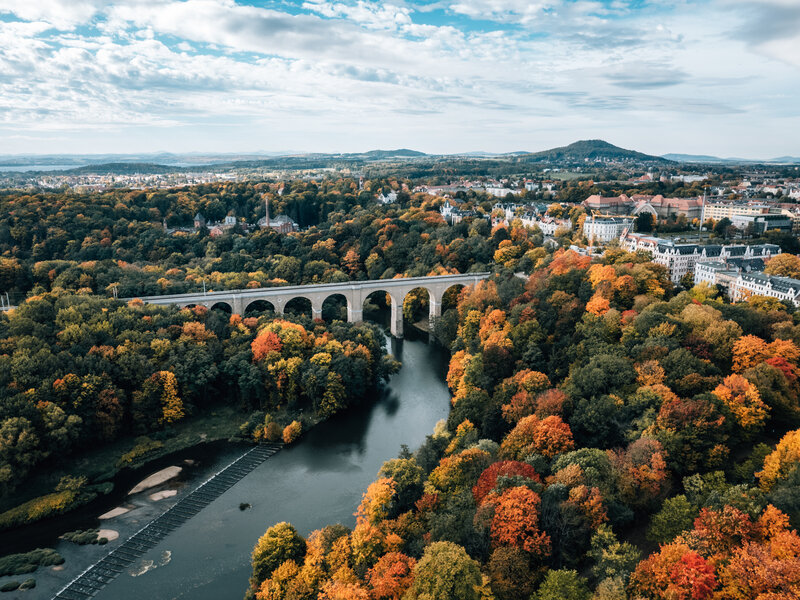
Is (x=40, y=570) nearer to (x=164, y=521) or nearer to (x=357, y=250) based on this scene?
(x=164, y=521)

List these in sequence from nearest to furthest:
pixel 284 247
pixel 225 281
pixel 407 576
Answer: pixel 407 576 → pixel 225 281 → pixel 284 247

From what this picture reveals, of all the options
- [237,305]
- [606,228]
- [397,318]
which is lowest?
[397,318]

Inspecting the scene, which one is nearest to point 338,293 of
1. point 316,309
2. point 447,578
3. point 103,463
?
point 316,309

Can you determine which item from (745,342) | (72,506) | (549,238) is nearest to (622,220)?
(549,238)

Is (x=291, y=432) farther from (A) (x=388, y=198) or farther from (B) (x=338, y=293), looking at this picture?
(A) (x=388, y=198)

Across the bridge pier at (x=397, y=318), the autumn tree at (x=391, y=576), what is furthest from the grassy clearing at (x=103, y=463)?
the bridge pier at (x=397, y=318)
